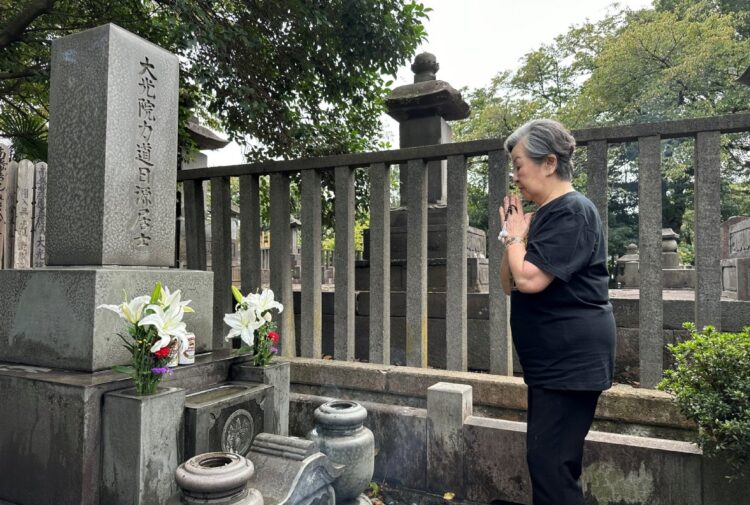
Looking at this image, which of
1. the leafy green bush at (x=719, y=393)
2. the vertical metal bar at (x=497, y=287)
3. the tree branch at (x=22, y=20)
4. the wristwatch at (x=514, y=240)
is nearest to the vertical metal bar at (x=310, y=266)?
the vertical metal bar at (x=497, y=287)

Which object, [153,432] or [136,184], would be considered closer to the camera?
[153,432]

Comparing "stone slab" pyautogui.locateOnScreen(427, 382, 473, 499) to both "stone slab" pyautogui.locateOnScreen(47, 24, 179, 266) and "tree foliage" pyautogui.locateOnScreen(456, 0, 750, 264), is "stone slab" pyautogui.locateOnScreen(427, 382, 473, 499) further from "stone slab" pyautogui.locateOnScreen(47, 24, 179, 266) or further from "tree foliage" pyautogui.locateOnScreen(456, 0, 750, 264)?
"tree foliage" pyautogui.locateOnScreen(456, 0, 750, 264)

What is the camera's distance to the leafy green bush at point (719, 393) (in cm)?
215

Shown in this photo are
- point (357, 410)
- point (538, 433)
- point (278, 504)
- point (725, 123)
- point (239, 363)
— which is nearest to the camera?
point (538, 433)

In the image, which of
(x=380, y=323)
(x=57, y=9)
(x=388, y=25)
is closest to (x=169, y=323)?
(x=380, y=323)

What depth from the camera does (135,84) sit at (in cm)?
312

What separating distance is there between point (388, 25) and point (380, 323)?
3.25 meters

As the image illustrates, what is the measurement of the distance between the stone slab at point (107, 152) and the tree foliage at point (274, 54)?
4.27 feet

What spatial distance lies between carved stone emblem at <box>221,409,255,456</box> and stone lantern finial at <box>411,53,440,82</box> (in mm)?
5204

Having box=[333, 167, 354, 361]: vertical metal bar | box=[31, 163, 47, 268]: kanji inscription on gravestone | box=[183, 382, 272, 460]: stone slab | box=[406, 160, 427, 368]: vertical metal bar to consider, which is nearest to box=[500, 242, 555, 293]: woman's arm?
box=[183, 382, 272, 460]: stone slab

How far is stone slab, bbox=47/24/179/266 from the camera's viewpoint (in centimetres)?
292

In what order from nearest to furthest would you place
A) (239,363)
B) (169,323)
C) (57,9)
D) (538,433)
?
(538,433), (169,323), (239,363), (57,9)

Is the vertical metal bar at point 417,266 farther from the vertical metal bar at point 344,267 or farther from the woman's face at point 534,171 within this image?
the woman's face at point 534,171

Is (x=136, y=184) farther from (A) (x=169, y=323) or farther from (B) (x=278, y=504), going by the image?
(B) (x=278, y=504)
